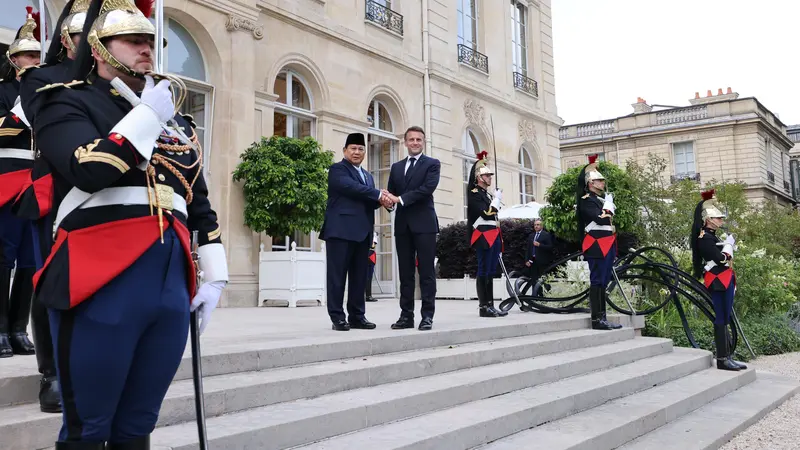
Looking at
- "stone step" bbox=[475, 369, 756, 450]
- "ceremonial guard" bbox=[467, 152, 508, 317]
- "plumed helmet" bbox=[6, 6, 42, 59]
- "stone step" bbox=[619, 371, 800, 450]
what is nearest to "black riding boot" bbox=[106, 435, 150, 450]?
"stone step" bbox=[475, 369, 756, 450]

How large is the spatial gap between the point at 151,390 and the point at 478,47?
1704cm

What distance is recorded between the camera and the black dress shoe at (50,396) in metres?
2.98

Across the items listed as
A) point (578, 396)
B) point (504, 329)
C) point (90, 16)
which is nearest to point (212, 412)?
point (90, 16)

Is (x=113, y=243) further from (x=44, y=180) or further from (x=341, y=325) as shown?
(x=341, y=325)

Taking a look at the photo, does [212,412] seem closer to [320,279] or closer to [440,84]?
[320,279]

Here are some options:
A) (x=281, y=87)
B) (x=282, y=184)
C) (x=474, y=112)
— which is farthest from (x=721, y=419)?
(x=474, y=112)

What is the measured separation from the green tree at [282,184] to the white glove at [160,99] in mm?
8200

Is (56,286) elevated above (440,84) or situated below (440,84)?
below

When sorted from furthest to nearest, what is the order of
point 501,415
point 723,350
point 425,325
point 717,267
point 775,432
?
1. point 723,350
2. point 717,267
3. point 425,325
4. point 775,432
5. point 501,415

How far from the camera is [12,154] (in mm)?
3672

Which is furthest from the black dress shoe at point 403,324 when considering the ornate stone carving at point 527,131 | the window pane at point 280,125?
the ornate stone carving at point 527,131

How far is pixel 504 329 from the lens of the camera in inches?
253

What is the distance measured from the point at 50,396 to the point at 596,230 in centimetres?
606

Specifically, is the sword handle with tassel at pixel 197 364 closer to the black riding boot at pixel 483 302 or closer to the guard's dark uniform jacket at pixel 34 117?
the guard's dark uniform jacket at pixel 34 117
